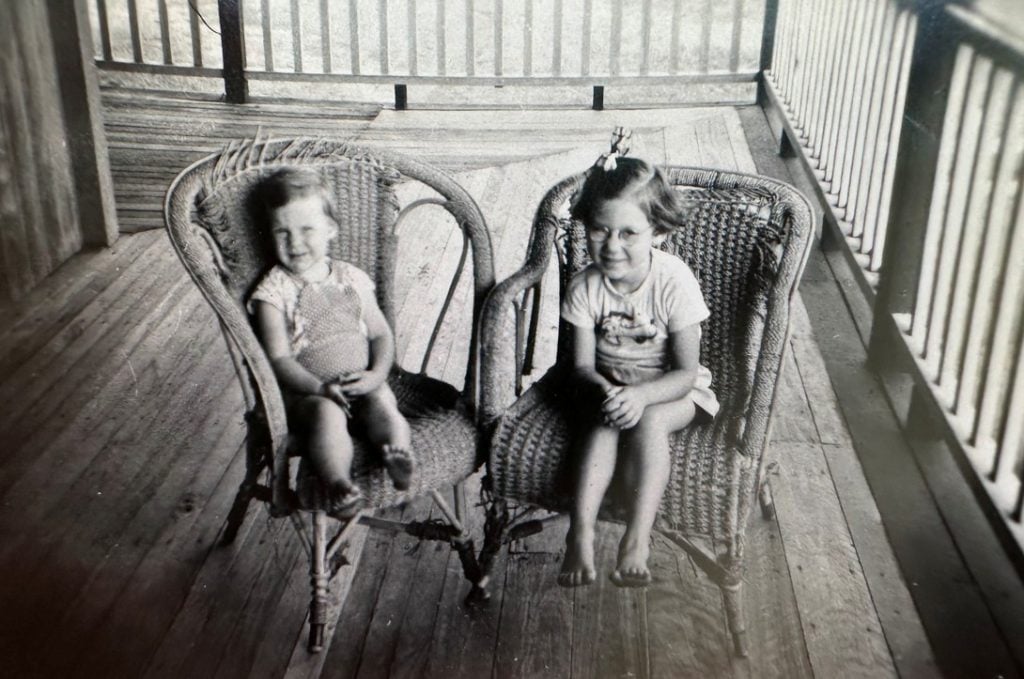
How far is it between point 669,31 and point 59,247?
1.66 metres

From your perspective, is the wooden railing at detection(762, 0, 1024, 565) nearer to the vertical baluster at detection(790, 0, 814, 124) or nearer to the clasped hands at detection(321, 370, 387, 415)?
the vertical baluster at detection(790, 0, 814, 124)

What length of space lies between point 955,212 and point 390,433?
4.34ft

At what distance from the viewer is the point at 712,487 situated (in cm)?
162

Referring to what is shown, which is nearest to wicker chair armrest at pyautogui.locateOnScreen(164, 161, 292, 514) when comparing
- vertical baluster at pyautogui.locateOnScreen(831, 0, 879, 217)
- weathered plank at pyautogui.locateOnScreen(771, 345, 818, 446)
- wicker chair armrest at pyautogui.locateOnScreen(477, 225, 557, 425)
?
wicker chair armrest at pyautogui.locateOnScreen(477, 225, 557, 425)

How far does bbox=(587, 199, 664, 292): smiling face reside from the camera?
5.00 ft

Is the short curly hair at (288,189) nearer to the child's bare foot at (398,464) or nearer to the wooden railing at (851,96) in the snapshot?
the child's bare foot at (398,464)

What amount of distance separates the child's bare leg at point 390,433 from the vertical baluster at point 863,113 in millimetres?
1671

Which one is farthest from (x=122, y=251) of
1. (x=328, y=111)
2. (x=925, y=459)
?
(x=925, y=459)

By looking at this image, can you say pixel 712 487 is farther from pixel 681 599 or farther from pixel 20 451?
pixel 20 451

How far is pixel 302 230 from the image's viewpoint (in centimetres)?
160

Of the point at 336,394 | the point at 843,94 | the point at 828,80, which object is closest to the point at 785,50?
the point at 828,80

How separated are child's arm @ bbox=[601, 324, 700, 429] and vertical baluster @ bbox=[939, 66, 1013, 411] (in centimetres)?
72

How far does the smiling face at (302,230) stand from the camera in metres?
1.59

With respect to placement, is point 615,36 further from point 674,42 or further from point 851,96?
point 851,96
